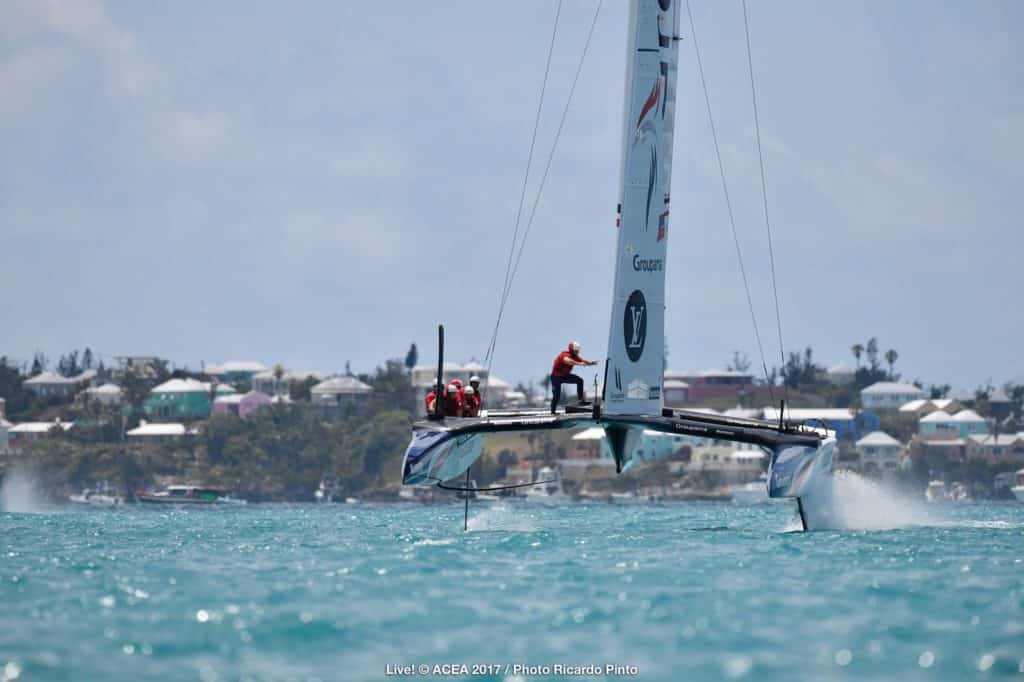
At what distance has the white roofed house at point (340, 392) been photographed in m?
123

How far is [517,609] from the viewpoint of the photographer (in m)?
14.1

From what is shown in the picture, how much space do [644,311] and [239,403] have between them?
105 metres

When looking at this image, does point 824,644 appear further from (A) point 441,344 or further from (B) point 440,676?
(A) point 441,344

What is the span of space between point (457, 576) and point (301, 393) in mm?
113786

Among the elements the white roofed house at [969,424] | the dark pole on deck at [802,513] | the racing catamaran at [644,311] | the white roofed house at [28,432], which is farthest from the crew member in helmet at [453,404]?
the white roofed house at [969,424]

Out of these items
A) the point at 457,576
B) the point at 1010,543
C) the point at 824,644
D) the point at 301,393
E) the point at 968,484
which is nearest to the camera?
the point at 824,644

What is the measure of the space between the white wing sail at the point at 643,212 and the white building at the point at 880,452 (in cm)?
8795

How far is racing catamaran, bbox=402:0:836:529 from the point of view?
2252 centimetres

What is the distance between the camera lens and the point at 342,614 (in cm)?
1380

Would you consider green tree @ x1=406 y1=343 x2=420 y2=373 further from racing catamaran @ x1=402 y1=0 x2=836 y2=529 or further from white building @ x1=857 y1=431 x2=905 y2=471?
racing catamaran @ x1=402 y1=0 x2=836 y2=529

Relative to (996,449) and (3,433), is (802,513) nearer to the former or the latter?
(996,449)

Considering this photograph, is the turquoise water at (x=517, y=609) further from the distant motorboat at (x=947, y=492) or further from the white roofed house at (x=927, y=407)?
the white roofed house at (x=927, y=407)

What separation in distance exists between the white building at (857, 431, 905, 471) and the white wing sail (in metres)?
87.9

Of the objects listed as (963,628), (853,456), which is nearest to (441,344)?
(963,628)
